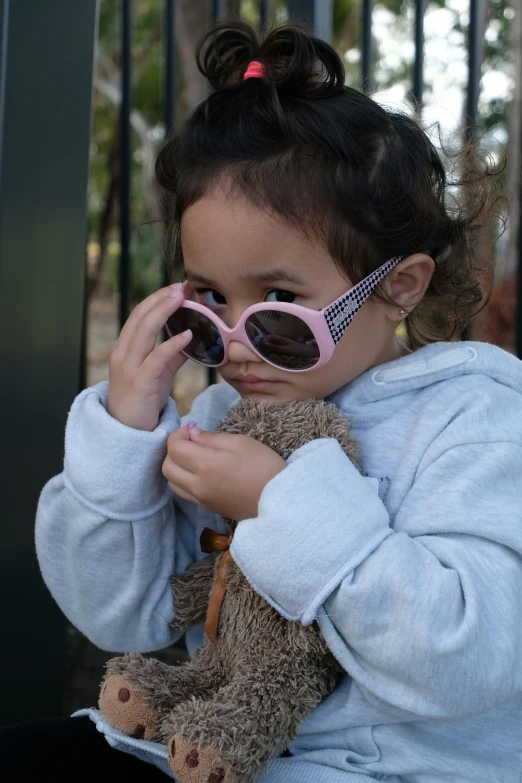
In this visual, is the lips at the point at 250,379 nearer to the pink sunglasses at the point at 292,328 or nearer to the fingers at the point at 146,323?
the pink sunglasses at the point at 292,328

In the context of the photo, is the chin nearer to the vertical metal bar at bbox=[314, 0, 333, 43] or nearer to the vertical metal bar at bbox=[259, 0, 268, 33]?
the vertical metal bar at bbox=[314, 0, 333, 43]

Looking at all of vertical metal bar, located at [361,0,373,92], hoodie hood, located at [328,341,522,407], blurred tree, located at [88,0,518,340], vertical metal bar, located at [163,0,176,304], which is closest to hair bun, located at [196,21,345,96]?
hoodie hood, located at [328,341,522,407]

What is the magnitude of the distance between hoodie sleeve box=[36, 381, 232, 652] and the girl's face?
22 cm

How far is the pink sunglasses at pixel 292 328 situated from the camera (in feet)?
4.58

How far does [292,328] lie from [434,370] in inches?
10.9

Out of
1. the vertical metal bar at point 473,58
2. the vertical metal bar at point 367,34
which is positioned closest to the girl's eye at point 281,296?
the vertical metal bar at point 473,58

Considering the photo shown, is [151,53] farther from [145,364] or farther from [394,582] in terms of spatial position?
[394,582]

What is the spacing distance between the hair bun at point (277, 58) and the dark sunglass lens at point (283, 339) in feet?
1.43

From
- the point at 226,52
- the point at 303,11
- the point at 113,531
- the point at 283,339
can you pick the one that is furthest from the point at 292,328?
the point at 303,11

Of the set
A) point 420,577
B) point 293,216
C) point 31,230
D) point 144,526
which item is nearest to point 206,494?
point 144,526

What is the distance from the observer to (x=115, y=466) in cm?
149

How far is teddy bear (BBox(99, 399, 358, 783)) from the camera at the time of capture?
116 centimetres

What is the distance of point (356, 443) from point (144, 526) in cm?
42

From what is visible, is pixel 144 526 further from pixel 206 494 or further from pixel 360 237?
pixel 360 237
